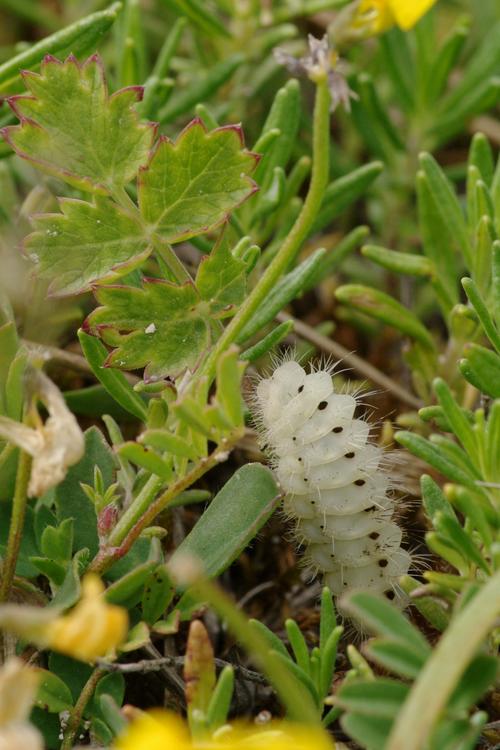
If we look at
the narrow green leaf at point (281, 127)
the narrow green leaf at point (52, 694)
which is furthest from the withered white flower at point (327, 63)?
the narrow green leaf at point (52, 694)

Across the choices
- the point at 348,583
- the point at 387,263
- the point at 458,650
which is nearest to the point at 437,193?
the point at 387,263

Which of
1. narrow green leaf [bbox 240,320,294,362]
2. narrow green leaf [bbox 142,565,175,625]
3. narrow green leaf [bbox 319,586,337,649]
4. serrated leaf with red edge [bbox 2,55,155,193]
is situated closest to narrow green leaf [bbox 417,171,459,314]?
narrow green leaf [bbox 240,320,294,362]

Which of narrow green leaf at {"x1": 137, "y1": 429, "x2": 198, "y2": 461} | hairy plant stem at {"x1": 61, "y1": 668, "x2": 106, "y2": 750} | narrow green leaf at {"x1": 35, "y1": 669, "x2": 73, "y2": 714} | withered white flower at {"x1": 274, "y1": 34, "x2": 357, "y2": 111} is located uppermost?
withered white flower at {"x1": 274, "y1": 34, "x2": 357, "y2": 111}

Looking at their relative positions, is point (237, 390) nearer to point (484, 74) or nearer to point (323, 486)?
point (323, 486)

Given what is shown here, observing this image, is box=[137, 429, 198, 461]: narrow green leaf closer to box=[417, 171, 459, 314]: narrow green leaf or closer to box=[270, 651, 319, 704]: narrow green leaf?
box=[270, 651, 319, 704]: narrow green leaf

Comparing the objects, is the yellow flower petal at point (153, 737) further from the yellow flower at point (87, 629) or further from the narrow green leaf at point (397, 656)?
the narrow green leaf at point (397, 656)

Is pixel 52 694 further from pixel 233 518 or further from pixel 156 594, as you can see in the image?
pixel 233 518
